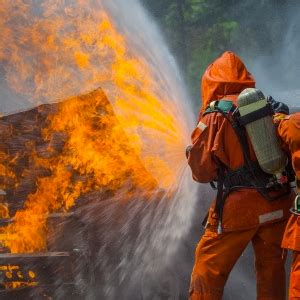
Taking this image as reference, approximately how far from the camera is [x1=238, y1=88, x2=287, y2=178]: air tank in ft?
10.2

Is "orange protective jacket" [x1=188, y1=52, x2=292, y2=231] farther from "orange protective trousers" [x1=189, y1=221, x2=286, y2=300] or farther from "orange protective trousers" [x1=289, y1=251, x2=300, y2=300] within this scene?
"orange protective trousers" [x1=289, y1=251, x2=300, y2=300]

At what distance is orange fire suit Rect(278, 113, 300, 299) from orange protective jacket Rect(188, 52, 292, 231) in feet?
1.07

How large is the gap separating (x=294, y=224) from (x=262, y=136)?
2.08 feet

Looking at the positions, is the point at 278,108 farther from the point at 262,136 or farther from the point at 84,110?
the point at 84,110

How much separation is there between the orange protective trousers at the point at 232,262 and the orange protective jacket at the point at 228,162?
3.8 inches

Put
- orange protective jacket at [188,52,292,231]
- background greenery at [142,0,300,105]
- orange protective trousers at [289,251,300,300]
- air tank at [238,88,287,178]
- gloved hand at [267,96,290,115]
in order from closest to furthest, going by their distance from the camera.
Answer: orange protective trousers at [289,251,300,300], air tank at [238,88,287,178], orange protective jacket at [188,52,292,231], gloved hand at [267,96,290,115], background greenery at [142,0,300,105]

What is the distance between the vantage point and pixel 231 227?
3238mm

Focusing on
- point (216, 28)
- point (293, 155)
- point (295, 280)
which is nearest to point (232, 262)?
point (295, 280)

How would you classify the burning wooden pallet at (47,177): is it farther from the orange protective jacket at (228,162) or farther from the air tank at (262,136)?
the air tank at (262,136)

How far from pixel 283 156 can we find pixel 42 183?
2339 millimetres

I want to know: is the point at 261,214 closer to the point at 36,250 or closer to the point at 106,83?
the point at 36,250

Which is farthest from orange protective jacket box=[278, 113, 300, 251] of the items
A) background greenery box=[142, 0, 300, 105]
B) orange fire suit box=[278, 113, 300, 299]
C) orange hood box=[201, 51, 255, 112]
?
background greenery box=[142, 0, 300, 105]

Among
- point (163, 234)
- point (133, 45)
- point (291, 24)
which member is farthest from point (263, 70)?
point (163, 234)

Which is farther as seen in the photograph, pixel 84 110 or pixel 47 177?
pixel 84 110
